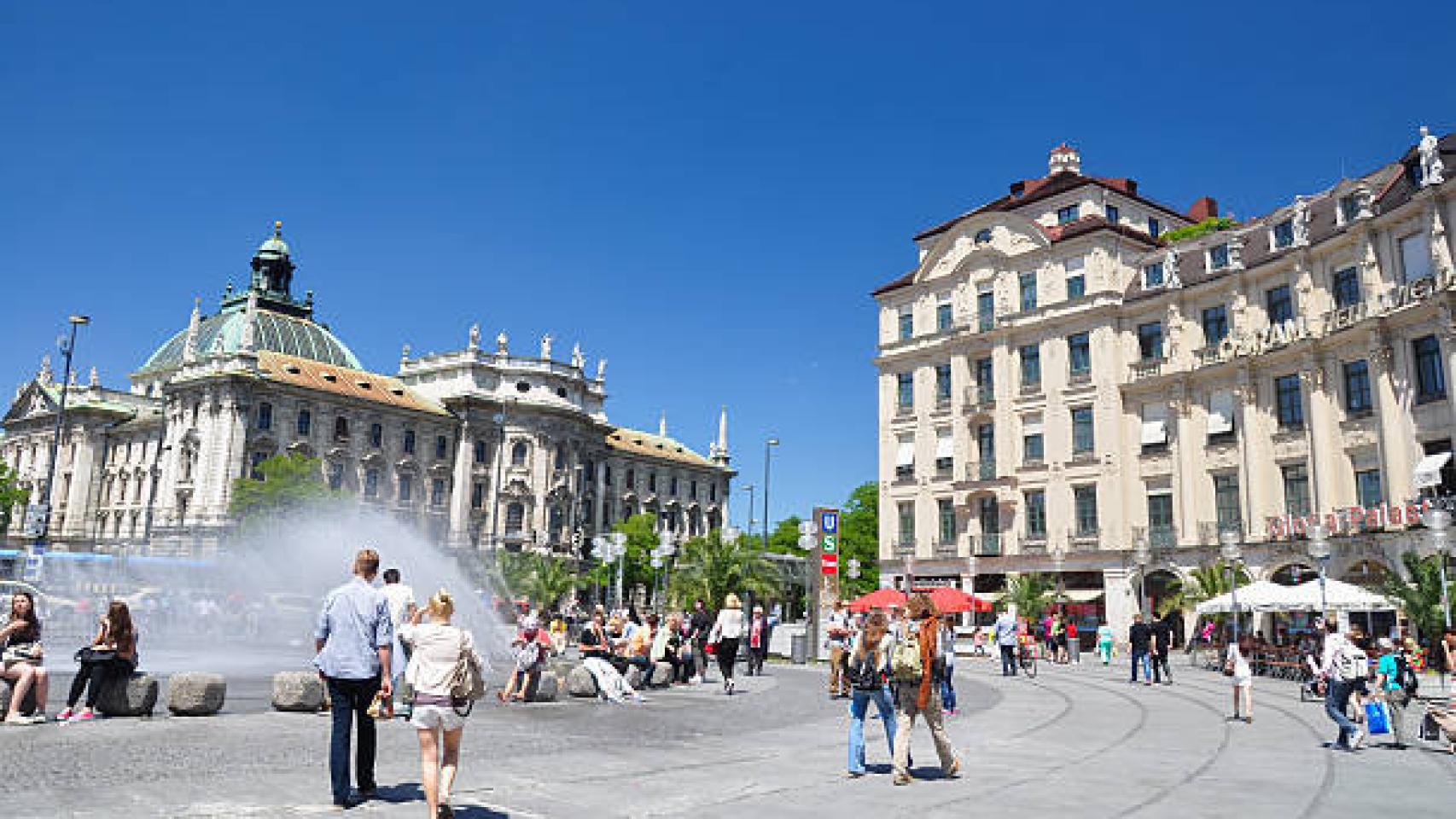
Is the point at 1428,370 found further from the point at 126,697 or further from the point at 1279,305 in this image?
the point at 126,697

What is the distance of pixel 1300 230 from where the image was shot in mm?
36875

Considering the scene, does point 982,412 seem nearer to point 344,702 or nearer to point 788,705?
point 788,705

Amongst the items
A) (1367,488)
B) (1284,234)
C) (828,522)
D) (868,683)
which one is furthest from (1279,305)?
(868,683)

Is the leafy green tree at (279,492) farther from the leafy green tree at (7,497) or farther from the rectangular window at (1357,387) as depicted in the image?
the rectangular window at (1357,387)

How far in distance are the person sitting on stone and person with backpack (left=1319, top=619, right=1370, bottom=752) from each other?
1506 centimetres

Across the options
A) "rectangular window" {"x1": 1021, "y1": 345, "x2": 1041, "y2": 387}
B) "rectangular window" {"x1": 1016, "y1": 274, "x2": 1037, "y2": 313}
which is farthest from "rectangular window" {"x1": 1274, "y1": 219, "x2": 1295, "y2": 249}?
"rectangular window" {"x1": 1021, "y1": 345, "x2": 1041, "y2": 387}

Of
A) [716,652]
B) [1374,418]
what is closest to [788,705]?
[716,652]

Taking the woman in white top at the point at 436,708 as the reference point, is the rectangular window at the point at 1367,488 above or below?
above

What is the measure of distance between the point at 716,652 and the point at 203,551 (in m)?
60.0

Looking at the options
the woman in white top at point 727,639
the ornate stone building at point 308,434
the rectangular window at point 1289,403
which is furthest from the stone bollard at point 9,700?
the ornate stone building at point 308,434

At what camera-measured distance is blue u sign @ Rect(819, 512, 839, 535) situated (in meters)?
28.1

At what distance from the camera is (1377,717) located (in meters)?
13.6

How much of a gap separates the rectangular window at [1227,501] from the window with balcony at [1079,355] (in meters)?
7.04

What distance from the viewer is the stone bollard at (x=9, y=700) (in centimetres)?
1165
